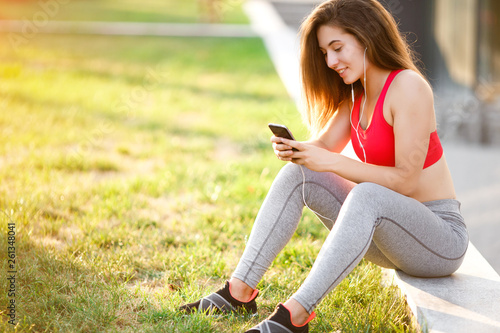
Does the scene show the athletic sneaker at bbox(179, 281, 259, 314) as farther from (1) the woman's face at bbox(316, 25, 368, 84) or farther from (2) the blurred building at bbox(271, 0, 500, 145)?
(2) the blurred building at bbox(271, 0, 500, 145)

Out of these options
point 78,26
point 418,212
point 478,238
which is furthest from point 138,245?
point 78,26

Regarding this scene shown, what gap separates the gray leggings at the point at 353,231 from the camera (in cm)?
213

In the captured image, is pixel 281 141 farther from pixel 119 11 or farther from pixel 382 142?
pixel 119 11

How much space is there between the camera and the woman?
2.15m

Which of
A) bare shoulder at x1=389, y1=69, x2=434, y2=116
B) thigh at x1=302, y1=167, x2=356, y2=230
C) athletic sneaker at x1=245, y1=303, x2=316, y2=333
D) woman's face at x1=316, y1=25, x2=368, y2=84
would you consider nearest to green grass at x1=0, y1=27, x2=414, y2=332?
athletic sneaker at x1=245, y1=303, x2=316, y2=333

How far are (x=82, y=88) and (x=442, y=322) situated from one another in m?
6.88

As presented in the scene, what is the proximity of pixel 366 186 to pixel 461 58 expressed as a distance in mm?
6971

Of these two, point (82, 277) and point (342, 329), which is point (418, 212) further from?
point (82, 277)

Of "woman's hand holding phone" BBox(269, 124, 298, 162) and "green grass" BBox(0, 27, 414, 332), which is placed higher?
"woman's hand holding phone" BBox(269, 124, 298, 162)

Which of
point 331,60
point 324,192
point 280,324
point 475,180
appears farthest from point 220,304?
point 475,180

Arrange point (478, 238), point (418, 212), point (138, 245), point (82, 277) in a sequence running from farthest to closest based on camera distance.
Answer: point (478, 238)
point (138, 245)
point (82, 277)
point (418, 212)

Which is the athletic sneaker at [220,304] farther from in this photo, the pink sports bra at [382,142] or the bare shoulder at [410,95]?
the bare shoulder at [410,95]

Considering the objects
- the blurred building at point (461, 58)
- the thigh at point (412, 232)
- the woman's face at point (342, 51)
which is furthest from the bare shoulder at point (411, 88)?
the blurred building at point (461, 58)

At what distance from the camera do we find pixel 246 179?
169 inches
